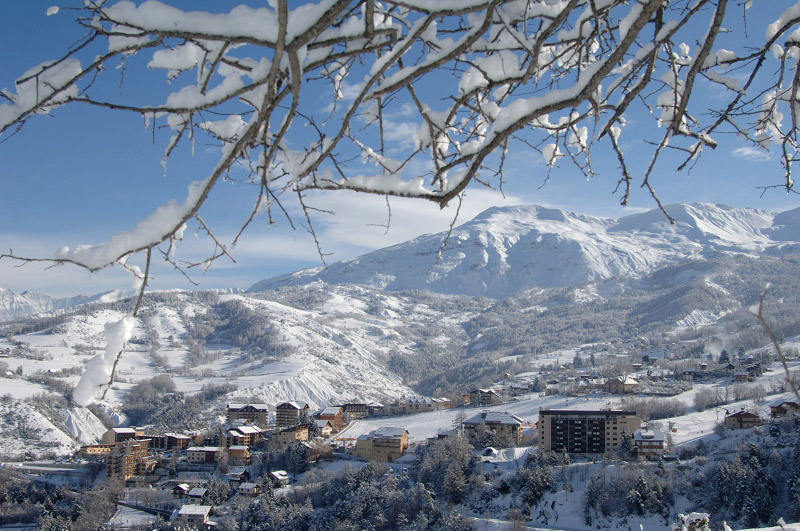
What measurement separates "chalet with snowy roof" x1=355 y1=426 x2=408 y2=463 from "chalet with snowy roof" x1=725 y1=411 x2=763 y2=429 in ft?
37.2

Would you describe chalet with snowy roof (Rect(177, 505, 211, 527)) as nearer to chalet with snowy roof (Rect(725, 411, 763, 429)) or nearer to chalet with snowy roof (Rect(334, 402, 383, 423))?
chalet with snowy roof (Rect(725, 411, 763, 429))

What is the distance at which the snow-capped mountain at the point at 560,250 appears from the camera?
133 m

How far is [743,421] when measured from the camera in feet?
58.1

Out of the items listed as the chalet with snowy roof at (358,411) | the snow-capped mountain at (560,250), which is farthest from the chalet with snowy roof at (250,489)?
the snow-capped mountain at (560,250)

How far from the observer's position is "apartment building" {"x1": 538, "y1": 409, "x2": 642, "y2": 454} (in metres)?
17.8

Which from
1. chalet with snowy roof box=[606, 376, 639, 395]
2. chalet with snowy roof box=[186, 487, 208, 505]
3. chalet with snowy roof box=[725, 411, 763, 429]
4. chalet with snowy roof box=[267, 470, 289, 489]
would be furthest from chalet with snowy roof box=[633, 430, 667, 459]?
chalet with snowy roof box=[606, 376, 639, 395]

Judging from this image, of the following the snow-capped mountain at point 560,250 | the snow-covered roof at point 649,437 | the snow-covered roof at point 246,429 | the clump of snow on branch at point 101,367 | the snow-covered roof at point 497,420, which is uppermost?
the snow-capped mountain at point 560,250

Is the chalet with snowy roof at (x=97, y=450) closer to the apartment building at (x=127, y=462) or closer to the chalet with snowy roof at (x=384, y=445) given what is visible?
the apartment building at (x=127, y=462)

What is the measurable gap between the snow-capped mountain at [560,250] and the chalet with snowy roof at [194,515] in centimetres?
11111

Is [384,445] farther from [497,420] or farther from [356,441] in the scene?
[497,420]

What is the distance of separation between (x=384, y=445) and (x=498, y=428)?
4405mm

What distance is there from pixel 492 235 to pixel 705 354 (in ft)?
361

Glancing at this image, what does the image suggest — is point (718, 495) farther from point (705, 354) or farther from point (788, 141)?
point (705, 354)

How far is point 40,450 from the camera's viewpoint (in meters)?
30.1
